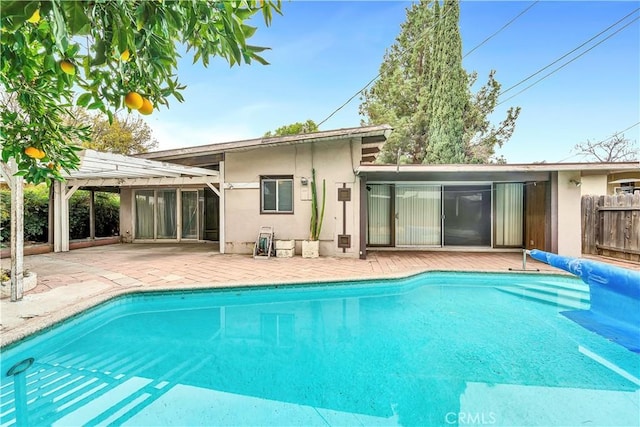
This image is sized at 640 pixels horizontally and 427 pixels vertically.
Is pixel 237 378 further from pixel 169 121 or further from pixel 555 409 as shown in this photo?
pixel 169 121

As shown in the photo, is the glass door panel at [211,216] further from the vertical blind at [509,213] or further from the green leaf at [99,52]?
the green leaf at [99,52]

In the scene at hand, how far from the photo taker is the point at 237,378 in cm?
287

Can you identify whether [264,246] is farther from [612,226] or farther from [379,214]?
[612,226]

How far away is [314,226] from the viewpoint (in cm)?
783

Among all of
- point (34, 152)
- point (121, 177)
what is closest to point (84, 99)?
point (34, 152)

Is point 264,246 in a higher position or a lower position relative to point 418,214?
lower

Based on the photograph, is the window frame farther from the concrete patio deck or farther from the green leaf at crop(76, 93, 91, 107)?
the green leaf at crop(76, 93, 91, 107)

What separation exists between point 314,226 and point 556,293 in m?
5.18

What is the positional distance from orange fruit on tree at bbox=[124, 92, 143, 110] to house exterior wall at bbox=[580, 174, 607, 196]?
9900 mm

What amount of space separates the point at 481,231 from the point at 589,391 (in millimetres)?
6996

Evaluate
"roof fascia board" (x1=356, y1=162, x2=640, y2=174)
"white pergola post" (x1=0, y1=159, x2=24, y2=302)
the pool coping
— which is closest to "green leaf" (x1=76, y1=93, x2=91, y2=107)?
the pool coping

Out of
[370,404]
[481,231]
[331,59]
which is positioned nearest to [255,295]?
[370,404]

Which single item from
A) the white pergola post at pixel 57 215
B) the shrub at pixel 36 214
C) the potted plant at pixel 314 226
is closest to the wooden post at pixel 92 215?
the shrub at pixel 36 214

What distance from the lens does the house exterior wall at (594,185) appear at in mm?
7774
